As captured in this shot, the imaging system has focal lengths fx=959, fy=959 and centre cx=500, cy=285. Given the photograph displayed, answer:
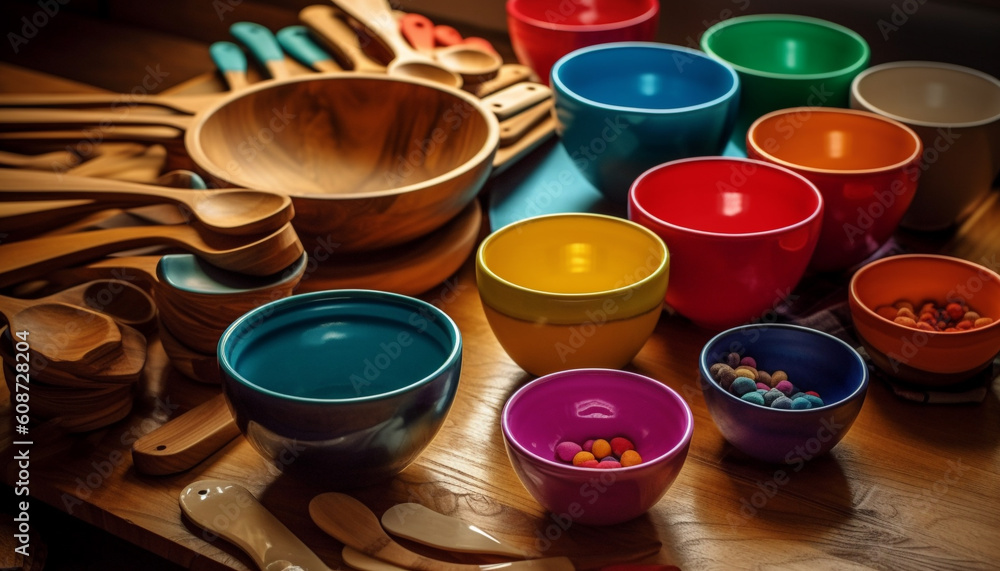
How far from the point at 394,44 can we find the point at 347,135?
0.19m

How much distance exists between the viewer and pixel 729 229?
2.90 ft

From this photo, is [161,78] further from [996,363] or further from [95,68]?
[996,363]

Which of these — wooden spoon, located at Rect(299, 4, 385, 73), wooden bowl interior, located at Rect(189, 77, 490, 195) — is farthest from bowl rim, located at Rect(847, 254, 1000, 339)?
wooden spoon, located at Rect(299, 4, 385, 73)

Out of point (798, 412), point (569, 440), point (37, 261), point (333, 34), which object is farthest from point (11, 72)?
point (798, 412)

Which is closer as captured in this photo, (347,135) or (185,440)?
(185,440)

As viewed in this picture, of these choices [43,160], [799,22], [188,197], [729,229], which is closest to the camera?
[188,197]

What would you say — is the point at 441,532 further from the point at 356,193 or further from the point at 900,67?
the point at 900,67

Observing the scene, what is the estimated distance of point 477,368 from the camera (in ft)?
2.56

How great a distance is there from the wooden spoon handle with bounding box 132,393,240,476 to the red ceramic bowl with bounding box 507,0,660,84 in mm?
610

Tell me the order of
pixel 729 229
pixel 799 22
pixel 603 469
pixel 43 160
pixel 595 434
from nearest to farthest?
1. pixel 603 469
2. pixel 595 434
3. pixel 729 229
4. pixel 43 160
5. pixel 799 22

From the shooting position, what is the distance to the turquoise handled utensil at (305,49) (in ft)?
3.86

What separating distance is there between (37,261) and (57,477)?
0.19 m

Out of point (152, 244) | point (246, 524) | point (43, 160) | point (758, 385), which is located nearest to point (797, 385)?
point (758, 385)

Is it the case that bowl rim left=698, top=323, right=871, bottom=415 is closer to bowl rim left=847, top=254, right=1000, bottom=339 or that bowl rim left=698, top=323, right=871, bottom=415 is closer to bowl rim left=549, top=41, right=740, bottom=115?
bowl rim left=847, top=254, right=1000, bottom=339
